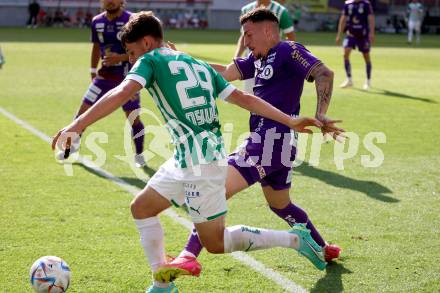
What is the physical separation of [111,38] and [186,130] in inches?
213

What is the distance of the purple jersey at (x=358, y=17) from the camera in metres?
18.5

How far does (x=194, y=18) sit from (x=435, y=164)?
42.8 m

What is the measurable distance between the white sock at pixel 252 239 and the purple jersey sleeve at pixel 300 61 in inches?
51.4

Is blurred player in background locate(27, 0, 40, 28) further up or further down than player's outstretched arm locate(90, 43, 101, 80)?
further down

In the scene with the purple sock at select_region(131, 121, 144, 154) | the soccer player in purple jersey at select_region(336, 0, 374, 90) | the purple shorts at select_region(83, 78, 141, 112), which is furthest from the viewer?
the soccer player in purple jersey at select_region(336, 0, 374, 90)

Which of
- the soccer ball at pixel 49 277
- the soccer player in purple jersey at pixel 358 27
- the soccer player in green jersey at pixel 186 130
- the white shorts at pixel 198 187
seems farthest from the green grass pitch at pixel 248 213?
the soccer player in purple jersey at pixel 358 27

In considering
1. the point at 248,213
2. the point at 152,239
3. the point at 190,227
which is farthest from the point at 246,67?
the point at 248,213

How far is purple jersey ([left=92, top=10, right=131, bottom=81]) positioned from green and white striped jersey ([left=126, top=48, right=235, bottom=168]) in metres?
5.12

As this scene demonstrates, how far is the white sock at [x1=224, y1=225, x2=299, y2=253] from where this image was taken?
494cm

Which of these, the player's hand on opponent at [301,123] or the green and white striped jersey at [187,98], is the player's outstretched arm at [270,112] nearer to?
the player's hand on opponent at [301,123]

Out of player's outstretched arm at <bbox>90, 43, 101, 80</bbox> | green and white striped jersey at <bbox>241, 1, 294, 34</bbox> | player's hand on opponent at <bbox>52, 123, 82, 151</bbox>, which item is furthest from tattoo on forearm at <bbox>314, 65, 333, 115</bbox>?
green and white striped jersey at <bbox>241, 1, 294, 34</bbox>

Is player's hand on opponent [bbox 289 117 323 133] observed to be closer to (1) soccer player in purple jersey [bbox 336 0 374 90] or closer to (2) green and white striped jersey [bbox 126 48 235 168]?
(2) green and white striped jersey [bbox 126 48 235 168]

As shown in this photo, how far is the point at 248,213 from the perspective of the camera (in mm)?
7457

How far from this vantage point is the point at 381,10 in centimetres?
5406
